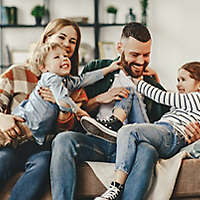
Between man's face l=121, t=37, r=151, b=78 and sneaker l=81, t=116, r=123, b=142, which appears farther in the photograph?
man's face l=121, t=37, r=151, b=78

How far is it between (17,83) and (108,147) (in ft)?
2.11

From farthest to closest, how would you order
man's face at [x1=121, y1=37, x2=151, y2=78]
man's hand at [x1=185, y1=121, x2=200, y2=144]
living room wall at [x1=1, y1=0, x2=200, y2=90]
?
living room wall at [x1=1, y1=0, x2=200, y2=90] < man's face at [x1=121, y1=37, x2=151, y2=78] < man's hand at [x1=185, y1=121, x2=200, y2=144]

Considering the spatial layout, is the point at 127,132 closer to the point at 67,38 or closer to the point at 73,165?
the point at 73,165

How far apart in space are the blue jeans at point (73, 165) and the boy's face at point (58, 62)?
0.35m

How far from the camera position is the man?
1685 millimetres

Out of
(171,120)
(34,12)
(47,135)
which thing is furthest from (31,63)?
(34,12)

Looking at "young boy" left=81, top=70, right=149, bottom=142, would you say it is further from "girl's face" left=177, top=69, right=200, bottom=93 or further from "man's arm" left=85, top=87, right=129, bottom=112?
"girl's face" left=177, top=69, right=200, bottom=93

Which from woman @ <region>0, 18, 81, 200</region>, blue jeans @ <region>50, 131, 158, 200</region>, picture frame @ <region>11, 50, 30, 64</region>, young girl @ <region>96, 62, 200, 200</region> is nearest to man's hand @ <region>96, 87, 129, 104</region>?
young girl @ <region>96, 62, 200, 200</region>

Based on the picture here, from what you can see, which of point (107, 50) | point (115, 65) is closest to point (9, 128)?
point (115, 65)

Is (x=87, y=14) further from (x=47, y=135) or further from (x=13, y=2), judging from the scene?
(x=47, y=135)

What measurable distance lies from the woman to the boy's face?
0.12 m

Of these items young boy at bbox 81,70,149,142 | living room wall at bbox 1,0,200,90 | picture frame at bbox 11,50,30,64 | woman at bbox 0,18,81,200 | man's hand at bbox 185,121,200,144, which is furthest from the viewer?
picture frame at bbox 11,50,30,64

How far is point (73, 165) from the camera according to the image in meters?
1.73

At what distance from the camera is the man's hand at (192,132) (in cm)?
194
